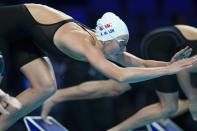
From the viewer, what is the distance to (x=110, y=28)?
4.13 meters

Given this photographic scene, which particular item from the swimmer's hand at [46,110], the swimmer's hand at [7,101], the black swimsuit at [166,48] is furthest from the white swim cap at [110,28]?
the swimmer's hand at [46,110]

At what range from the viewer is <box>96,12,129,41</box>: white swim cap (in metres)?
4.11

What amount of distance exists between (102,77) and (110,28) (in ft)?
6.54

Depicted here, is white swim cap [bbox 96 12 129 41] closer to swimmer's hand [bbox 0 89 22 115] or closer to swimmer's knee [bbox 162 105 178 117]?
swimmer's hand [bbox 0 89 22 115]

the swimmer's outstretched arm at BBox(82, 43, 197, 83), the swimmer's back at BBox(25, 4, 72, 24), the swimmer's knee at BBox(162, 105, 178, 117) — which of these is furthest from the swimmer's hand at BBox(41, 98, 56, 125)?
the swimmer's outstretched arm at BBox(82, 43, 197, 83)

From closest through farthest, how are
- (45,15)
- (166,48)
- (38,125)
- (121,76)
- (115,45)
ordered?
(121,76) < (115,45) < (45,15) < (166,48) < (38,125)

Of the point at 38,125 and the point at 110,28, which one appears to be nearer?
the point at 110,28

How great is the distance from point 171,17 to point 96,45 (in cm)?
298

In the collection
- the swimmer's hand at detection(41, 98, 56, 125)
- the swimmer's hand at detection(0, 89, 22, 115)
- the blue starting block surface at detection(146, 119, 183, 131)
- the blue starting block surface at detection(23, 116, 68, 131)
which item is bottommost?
the blue starting block surface at detection(146, 119, 183, 131)

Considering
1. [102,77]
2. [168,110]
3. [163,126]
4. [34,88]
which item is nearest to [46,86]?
[34,88]

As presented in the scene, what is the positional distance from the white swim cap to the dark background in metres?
1.59

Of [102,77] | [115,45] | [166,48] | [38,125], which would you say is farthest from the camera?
[102,77]

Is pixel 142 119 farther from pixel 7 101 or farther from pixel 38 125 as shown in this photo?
pixel 7 101

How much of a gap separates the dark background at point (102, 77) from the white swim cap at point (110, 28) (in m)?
1.59
